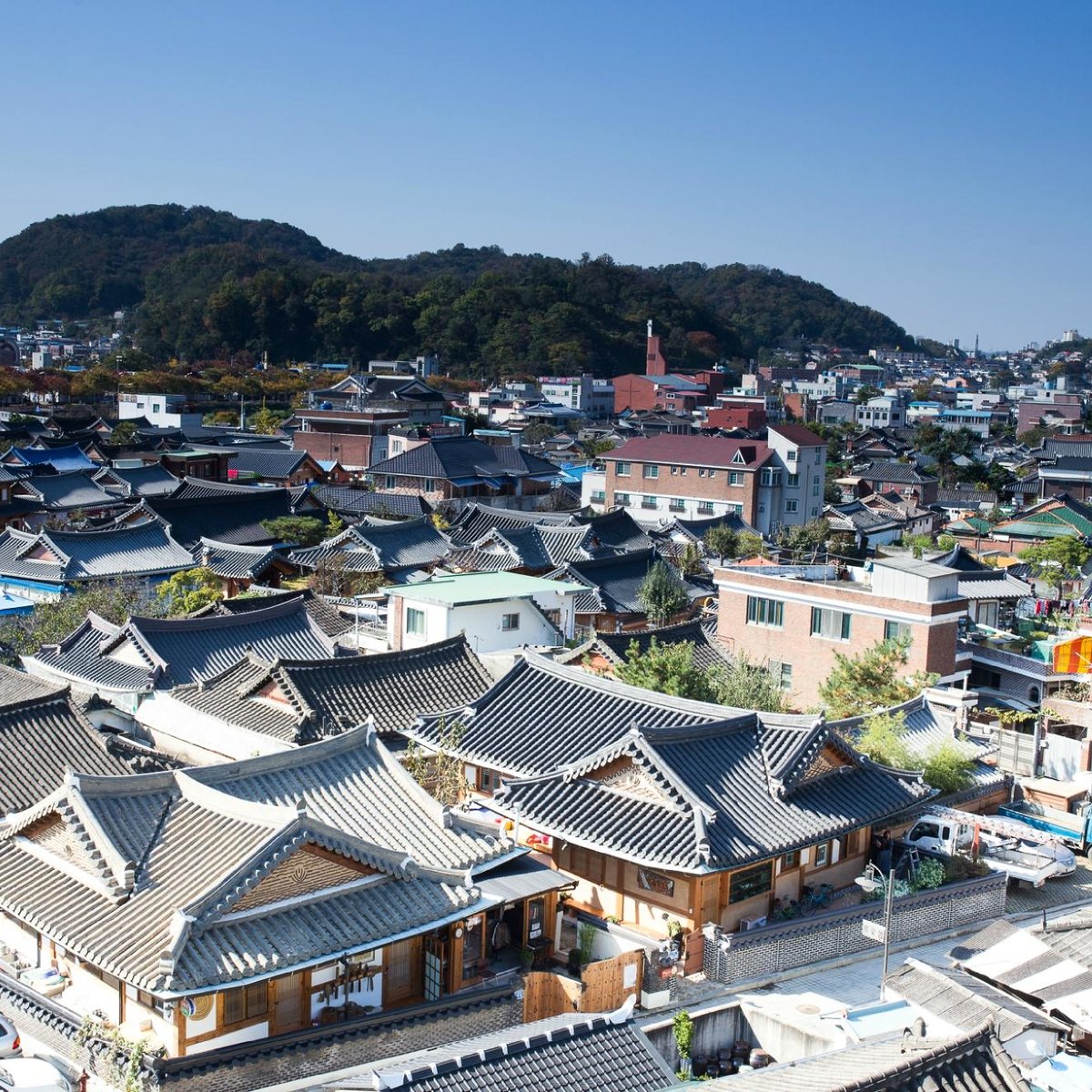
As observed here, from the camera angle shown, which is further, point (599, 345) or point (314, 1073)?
point (599, 345)

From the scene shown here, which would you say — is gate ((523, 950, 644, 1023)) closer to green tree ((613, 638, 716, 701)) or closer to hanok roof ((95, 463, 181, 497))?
green tree ((613, 638, 716, 701))

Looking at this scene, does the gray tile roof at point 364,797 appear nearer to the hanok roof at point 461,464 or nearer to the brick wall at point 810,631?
the brick wall at point 810,631

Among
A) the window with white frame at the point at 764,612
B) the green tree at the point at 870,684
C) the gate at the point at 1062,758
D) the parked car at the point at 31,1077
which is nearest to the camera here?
the parked car at the point at 31,1077

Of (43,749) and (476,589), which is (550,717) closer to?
(43,749)

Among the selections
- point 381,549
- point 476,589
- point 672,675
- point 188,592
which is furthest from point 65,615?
point 672,675

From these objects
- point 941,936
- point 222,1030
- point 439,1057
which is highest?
point 439,1057

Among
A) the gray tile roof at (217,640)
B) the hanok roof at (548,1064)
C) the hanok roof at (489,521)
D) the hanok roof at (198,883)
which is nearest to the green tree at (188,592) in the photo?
the gray tile roof at (217,640)

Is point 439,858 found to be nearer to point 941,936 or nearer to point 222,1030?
point 222,1030

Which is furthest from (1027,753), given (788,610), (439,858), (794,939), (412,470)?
(412,470)
